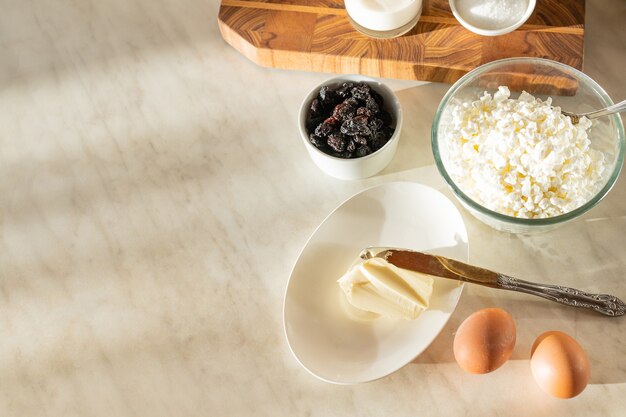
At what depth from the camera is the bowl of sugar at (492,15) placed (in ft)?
4.44

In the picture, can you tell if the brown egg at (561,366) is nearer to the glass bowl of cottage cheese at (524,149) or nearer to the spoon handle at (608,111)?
the glass bowl of cottage cheese at (524,149)

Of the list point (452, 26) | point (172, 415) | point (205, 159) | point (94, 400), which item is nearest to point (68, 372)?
point (94, 400)

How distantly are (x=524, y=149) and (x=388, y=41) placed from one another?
36 centimetres

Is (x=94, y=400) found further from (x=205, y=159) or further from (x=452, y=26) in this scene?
(x=452, y=26)

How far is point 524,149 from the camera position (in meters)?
1.15

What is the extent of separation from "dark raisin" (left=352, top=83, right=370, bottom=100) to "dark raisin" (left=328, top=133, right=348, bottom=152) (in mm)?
76

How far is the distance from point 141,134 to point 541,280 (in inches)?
30.4

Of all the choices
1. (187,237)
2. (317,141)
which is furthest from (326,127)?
(187,237)

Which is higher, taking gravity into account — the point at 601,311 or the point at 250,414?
the point at 601,311

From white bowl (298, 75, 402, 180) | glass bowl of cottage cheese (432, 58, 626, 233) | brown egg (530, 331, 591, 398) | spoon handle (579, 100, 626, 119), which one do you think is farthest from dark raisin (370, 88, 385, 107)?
brown egg (530, 331, 591, 398)

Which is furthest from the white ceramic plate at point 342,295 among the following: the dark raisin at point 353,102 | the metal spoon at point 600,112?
the metal spoon at point 600,112

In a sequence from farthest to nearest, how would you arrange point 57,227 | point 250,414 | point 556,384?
1. point 57,227
2. point 250,414
3. point 556,384

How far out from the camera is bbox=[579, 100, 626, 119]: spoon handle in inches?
46.1

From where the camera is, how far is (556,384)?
1093 mm
